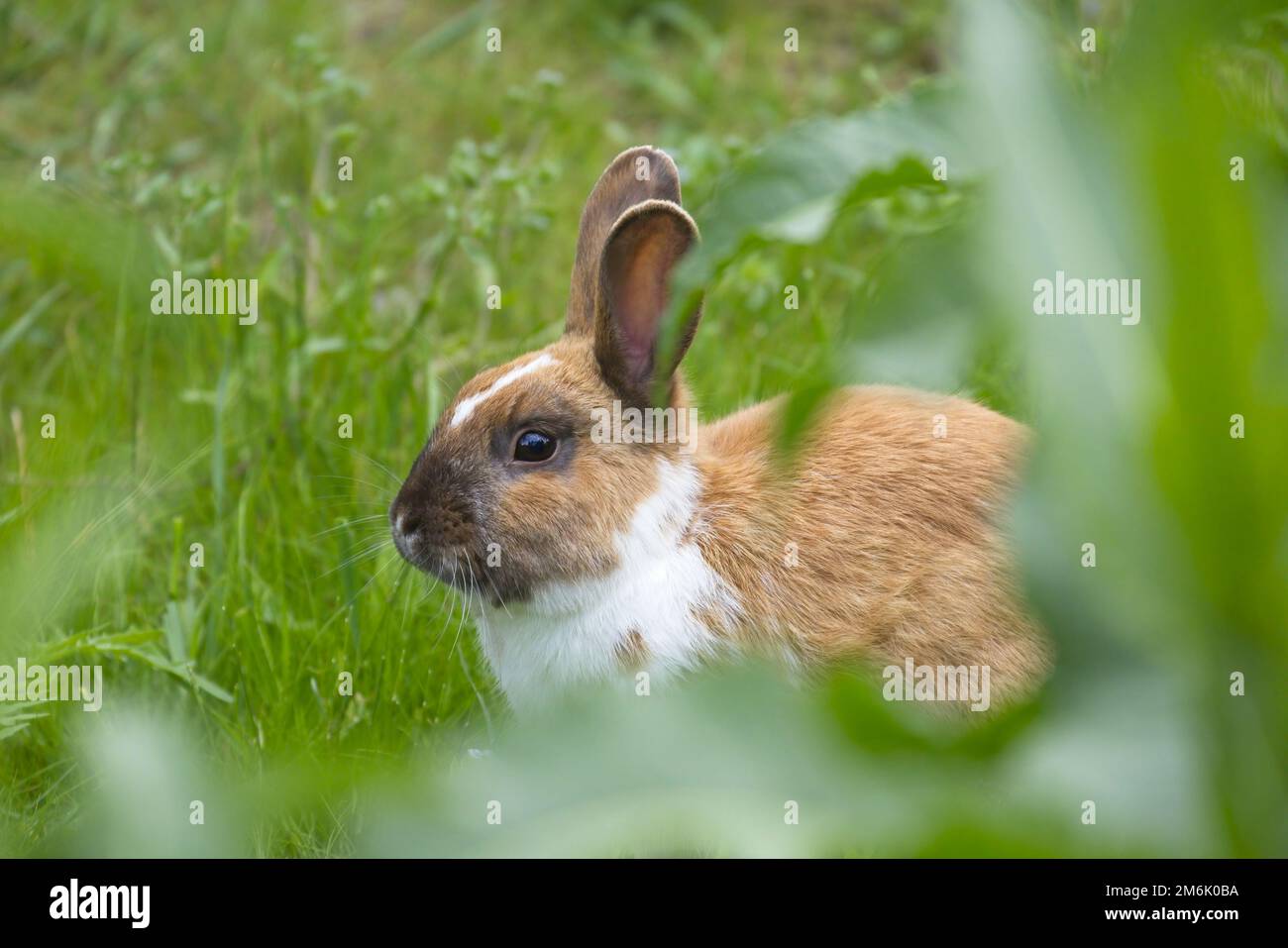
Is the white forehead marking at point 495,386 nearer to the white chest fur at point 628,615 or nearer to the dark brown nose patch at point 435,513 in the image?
the dark brown nose patch at point 435,513

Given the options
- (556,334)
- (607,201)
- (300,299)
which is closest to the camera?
(607,201)

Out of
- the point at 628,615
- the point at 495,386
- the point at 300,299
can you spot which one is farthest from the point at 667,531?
the point at 300,299

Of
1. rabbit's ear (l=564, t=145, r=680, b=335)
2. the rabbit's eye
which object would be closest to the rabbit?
the rabbit's eye

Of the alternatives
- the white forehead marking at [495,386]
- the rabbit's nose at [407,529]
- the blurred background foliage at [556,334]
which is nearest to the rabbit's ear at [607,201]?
the white forehead marking at [495,386]

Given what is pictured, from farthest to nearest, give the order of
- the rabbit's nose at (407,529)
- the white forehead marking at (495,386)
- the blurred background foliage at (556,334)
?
the white forehead marking at (495,386)
the rabbit's nose at (407,529)
the blurred background foliage at (556,334)

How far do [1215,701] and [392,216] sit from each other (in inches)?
205

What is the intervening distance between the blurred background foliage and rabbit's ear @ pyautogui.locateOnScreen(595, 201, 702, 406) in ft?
1.61

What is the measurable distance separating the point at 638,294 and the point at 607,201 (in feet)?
1.59

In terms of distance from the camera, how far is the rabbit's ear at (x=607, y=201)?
4.00 metres

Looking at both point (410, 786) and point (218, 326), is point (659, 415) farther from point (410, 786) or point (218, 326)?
point (410, 786)

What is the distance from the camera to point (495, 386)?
12.6ft

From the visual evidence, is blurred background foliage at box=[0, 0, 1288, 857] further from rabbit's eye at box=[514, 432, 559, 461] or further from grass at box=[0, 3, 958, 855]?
rabbit's eye at box=[514, 432, 559, 461]

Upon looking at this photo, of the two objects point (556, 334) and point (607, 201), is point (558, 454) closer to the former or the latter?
point (607, 201)

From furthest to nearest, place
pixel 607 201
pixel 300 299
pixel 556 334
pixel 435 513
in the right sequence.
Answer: pixel 556 334 < pixel 300 299 < pixel 607 201 < pixel 435 513
